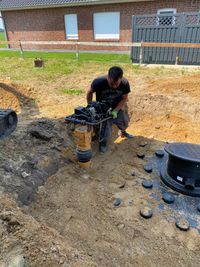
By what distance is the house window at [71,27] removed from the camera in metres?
14.7

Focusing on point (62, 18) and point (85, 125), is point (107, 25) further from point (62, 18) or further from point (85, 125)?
point (85, 125)

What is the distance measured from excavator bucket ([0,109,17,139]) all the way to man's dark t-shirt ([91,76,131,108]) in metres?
1.38

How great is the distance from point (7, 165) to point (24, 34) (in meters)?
15.9

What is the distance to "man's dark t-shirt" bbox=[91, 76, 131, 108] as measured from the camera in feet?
13.2

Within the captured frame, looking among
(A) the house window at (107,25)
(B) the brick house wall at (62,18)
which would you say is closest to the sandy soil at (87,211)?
(B) the brick house wall at (62,18)

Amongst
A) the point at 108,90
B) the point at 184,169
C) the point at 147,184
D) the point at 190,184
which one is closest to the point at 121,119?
the point at 108,90

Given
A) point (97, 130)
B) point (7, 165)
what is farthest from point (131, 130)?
point (7, 165)

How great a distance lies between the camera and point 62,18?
1491cm

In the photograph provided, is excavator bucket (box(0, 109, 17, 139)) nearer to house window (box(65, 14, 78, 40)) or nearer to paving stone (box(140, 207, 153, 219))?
paving stone (box(140, 207, 153, 219))

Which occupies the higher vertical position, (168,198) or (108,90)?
(108,90)

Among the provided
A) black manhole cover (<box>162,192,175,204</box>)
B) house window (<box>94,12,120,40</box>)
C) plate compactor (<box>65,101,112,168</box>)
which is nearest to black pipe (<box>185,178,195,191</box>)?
black manhole cover (<box>162,192,175,204</box>)

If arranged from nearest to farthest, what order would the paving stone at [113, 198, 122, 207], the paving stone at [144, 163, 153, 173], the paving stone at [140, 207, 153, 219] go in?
1. the paving stone at [140, 207, 153, 219]
2. the paving stone at [113, 198, 122, 207]
3. the paving stone at [144, 163, 153, 173]

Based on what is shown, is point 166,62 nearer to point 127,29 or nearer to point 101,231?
point 127,29

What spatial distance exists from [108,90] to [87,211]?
81.7 inches
